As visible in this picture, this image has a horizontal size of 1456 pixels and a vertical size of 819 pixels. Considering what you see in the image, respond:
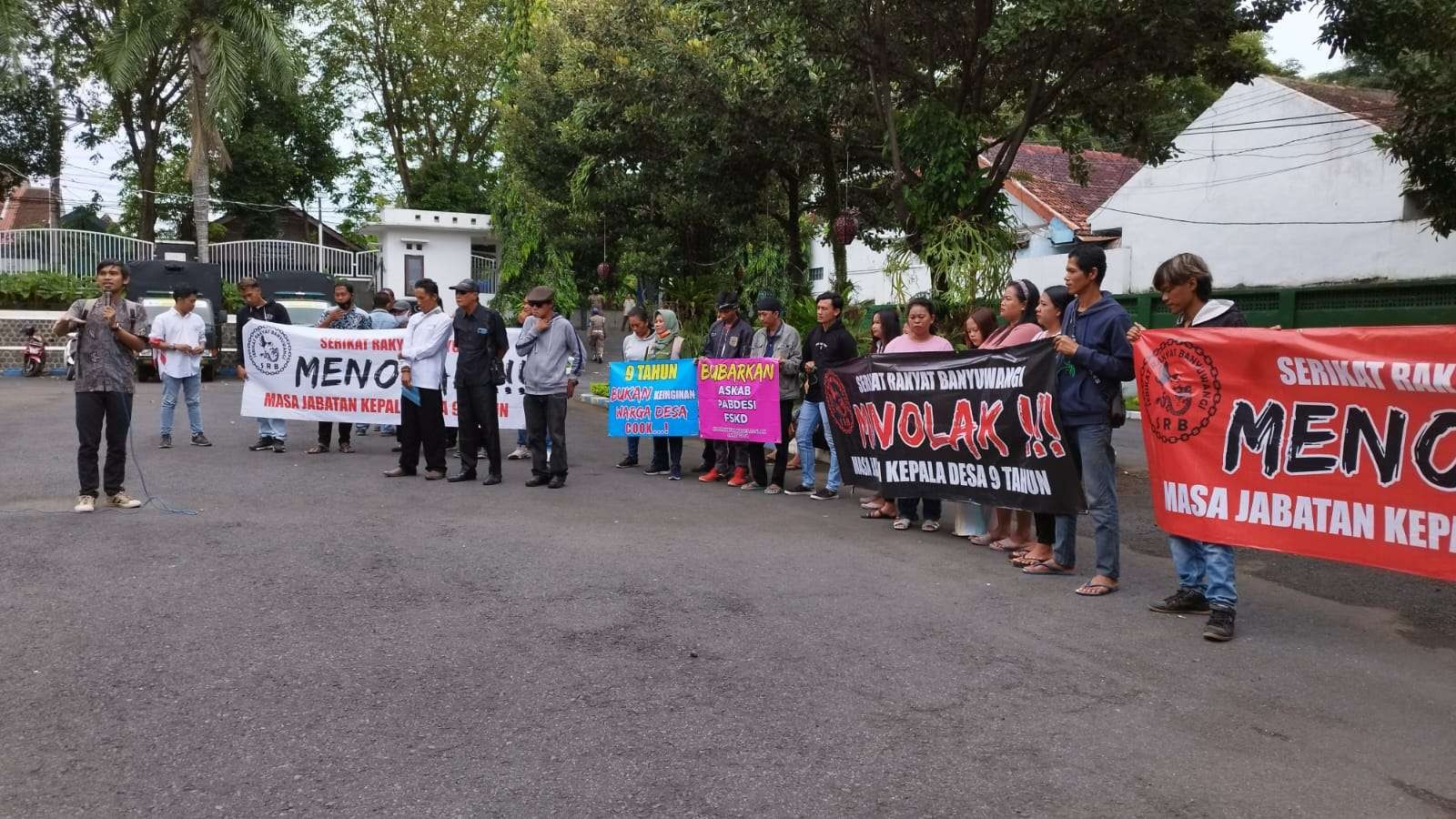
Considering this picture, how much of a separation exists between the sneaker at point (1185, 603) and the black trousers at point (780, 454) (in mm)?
4674

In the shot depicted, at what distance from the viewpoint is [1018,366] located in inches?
298

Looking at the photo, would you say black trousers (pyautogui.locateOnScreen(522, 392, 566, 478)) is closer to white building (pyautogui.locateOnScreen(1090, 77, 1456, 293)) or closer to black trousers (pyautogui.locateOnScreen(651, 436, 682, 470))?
black trousers (pyautogui.locateOnScreen(651, 436, 682, 470))

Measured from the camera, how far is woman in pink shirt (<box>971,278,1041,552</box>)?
7840 millimetres

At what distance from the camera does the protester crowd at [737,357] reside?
21.5 feet

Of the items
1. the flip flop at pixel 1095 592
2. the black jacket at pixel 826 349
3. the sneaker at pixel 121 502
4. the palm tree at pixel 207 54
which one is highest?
the palm tree at pixel 207 54

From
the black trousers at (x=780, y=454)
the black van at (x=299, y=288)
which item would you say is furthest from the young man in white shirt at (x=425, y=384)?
the black van at (x=299, y=288)

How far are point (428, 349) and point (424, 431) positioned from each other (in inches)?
30.9

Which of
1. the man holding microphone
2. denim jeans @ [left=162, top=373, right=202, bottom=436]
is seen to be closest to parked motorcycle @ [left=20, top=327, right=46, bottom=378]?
denim jeans @ [left=162, top=373, right=202, bottom=436]

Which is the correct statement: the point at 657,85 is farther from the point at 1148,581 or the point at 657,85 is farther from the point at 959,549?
the point at 1148,581

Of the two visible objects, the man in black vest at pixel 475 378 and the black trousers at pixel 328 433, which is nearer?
the man in black vest at pixel 475 378

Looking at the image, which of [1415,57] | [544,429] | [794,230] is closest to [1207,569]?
[544,429]

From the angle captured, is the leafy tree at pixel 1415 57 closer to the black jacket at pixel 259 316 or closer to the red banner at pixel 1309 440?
the red banner at pixel 1309 440

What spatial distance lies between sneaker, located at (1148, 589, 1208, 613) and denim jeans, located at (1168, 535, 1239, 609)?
3 centimetres

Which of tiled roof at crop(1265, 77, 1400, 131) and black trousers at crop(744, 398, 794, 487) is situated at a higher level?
tiled roof at crop(1265, 77, 1400, 131)
